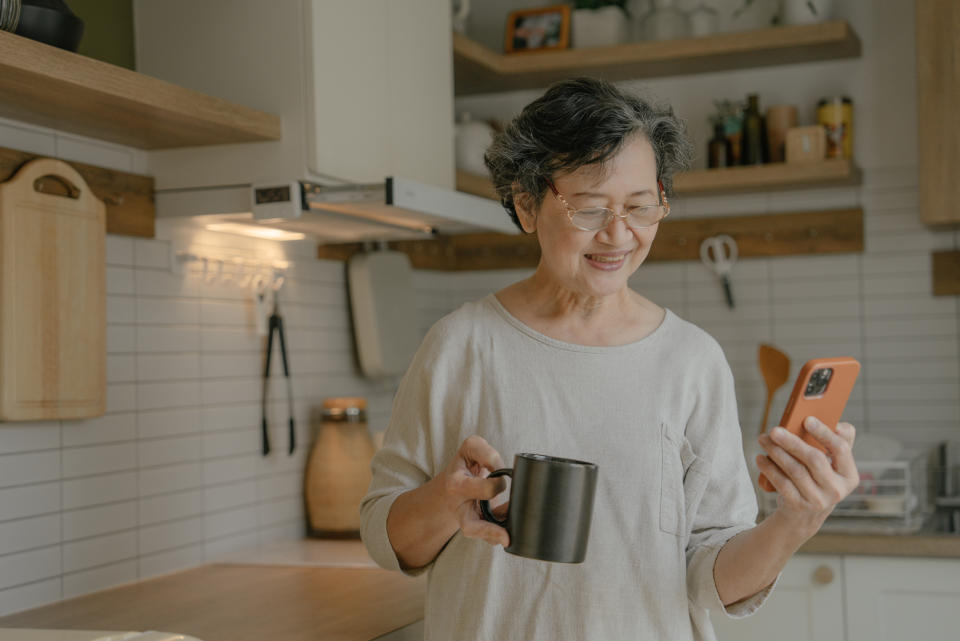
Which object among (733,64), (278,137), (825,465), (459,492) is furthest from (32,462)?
(733,64)

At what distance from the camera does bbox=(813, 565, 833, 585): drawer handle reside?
7.81 ft

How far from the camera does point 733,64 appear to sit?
296 centimetres

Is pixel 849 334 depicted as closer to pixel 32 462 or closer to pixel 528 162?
pixel 528 162

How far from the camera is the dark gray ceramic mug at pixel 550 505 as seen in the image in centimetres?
114

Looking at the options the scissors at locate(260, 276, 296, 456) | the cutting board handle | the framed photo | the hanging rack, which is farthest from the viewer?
the framed photo

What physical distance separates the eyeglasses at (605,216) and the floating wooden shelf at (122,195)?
1.04m

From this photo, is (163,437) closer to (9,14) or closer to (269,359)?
(269,359)

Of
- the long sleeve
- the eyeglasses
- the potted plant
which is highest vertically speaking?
the potted plant

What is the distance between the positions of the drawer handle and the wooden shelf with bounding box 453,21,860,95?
1.27 m

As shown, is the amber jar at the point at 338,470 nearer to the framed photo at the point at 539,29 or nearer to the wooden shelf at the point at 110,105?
the wooden shelf at the point at 110,105

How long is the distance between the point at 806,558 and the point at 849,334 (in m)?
0.77

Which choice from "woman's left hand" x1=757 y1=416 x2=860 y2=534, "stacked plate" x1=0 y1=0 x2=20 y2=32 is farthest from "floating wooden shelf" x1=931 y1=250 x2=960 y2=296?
"stacked plate" x1=0 y1=0 x2=20 y2=32

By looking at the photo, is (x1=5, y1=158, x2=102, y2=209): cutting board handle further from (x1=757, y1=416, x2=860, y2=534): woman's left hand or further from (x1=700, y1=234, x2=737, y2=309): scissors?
(x1=700, y1=234, x2=737, y2=309): scissors

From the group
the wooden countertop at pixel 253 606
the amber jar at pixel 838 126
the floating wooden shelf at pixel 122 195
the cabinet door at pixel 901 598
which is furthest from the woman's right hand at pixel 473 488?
the amber jar at pixel 838 126
